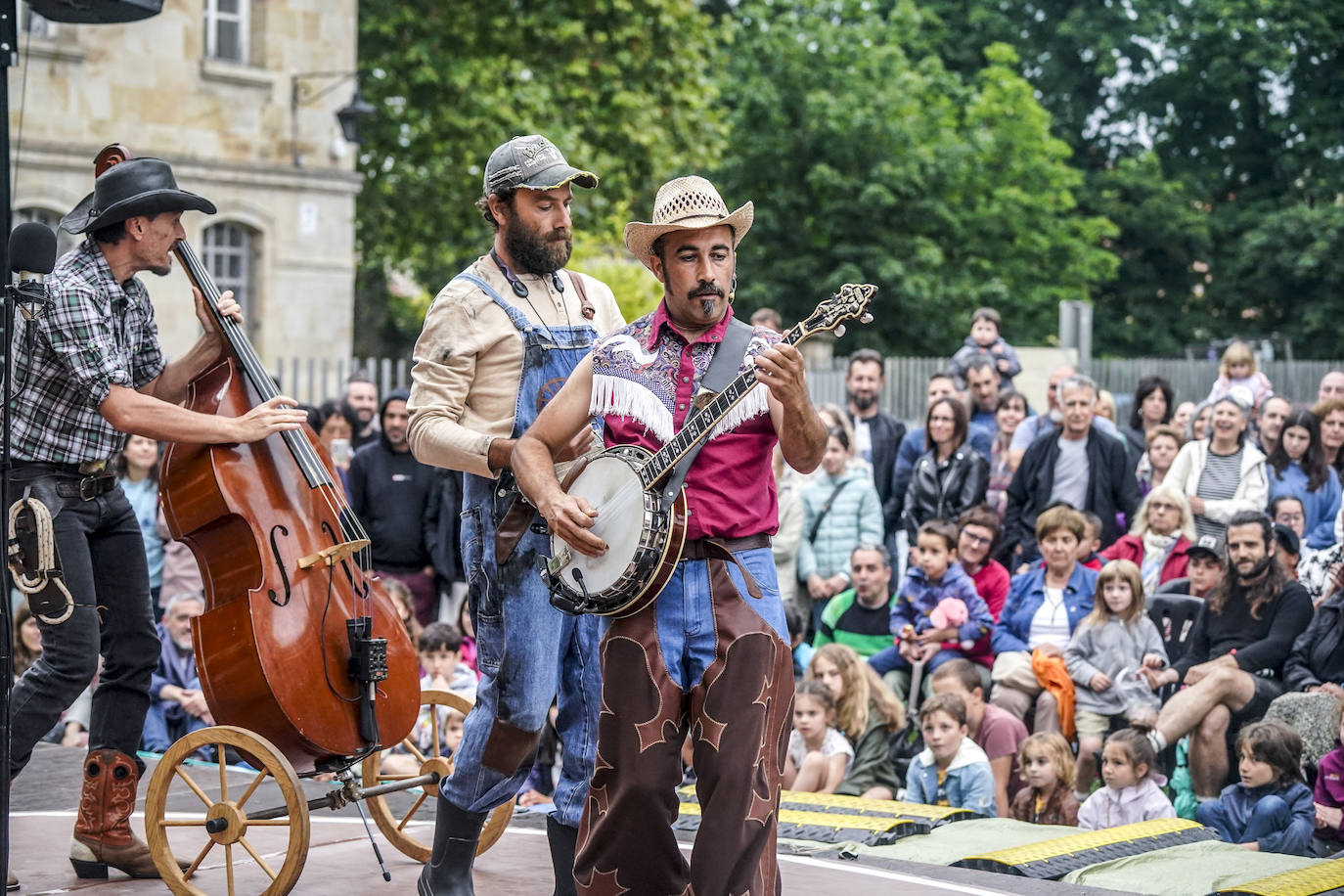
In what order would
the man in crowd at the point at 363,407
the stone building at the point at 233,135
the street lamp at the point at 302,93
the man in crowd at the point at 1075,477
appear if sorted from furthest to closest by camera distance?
the street lamp at the point at 302,93, the stone building at the point at 233,135, the man in crowd at the point at 363,407, the man in crowd at the point at 1075,477

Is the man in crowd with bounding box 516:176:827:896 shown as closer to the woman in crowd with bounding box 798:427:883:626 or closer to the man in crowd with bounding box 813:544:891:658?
the man in crowd with bounding box 813:544:891:658

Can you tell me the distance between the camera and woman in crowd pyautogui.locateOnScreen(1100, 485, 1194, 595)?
29.9ft

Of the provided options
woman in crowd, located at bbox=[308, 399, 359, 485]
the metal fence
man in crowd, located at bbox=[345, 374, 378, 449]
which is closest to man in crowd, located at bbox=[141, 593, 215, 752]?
woman in crowd, located at bbox=[308, 399, 359, 485]

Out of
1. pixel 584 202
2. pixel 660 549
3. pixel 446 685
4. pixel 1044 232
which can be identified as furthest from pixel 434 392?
pixel 1044 232

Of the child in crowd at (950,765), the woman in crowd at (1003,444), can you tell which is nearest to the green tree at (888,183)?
the woman in crowd at (1003,444)

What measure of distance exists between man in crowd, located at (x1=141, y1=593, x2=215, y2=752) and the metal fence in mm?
3451

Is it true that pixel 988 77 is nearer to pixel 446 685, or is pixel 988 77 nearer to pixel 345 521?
pixel 446 685

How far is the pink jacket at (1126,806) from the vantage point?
24.4 feet

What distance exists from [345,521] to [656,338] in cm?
132

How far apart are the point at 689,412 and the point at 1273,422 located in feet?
21.0

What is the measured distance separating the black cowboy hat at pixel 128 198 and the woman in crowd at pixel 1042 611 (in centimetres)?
480

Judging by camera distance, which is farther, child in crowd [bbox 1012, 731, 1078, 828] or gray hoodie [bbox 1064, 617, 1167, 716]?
gray hoodie [bbox 1064, 617, 1167, 716]

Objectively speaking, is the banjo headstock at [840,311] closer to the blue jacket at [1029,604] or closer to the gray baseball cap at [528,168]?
the gray baseball cap at [528,168]

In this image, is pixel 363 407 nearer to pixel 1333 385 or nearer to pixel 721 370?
pixel 1333 385
